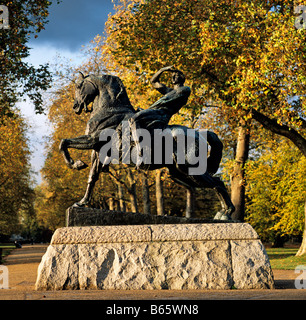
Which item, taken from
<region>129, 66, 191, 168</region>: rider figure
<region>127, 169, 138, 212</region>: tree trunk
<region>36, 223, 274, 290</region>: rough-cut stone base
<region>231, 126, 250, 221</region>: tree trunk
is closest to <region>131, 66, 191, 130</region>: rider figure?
<region>129, 66, 191, 168</region>: rider figure

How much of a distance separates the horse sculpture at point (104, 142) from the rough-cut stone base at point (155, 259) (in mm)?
936

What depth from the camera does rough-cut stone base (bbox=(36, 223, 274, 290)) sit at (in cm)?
721

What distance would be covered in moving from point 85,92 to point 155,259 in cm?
360

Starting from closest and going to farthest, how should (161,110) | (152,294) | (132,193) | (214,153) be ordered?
(152,294) < (161,110) < (214,153) < (132,193)

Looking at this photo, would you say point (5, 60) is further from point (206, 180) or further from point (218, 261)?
point (218, 261)

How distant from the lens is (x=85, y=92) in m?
8.84

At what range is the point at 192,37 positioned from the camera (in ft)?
61.4

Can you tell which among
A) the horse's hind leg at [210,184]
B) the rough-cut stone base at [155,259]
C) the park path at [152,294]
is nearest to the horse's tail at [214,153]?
the horse's hind leg at [210,184]

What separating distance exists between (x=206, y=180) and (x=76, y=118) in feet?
83.6

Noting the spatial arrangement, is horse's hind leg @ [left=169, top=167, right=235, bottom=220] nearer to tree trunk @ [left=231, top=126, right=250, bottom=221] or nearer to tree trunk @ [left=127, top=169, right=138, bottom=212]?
tree trunk @ [left=231, top=126, right=250, bottom=221]

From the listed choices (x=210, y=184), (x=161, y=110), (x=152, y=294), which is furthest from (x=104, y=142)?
(x=152, y=294)

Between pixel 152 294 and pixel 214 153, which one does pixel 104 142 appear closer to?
pixel 214 153
